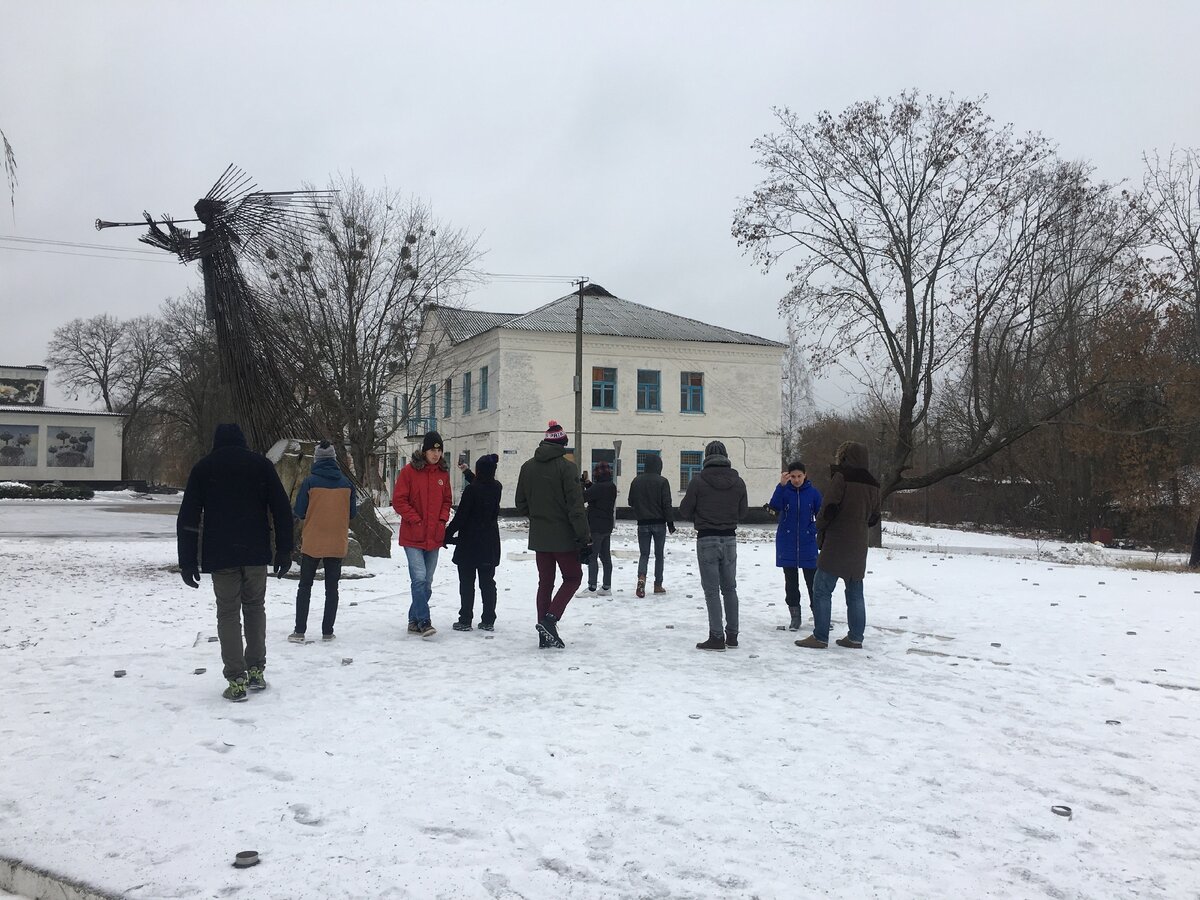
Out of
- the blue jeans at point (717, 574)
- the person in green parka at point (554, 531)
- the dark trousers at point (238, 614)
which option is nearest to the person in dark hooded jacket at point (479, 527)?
the person in green parka at point (554, 531)

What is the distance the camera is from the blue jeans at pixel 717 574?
8164 millimetres

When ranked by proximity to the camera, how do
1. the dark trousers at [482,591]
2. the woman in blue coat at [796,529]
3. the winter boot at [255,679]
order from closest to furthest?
the winter boot at [255,679], the dark trousers at [482,591], the woman in blue coat at [796,529]

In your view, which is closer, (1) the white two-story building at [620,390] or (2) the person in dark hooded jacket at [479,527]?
(2) the person in dark hooded jacket at [479,527]

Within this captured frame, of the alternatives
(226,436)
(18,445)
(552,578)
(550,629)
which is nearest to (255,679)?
Answer: (226,436)

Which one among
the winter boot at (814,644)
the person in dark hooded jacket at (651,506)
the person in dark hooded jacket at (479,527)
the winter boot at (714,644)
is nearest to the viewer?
the winter boot at (714,644)

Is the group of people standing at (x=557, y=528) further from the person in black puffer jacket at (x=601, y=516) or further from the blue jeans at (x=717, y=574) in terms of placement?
the person in black puffer jacket at (x=601, y=516)

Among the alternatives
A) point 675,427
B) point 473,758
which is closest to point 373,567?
point 473,758

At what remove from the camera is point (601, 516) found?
1212 centimetres

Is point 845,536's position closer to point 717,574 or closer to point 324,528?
point 717,574

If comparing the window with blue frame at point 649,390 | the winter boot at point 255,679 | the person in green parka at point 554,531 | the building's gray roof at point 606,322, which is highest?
the building's gray roof at point 606,322

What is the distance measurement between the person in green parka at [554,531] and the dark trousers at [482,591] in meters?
0.83

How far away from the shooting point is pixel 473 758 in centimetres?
499

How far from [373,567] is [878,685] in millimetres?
9783

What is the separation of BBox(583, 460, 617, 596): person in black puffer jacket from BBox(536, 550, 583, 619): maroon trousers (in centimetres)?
362
